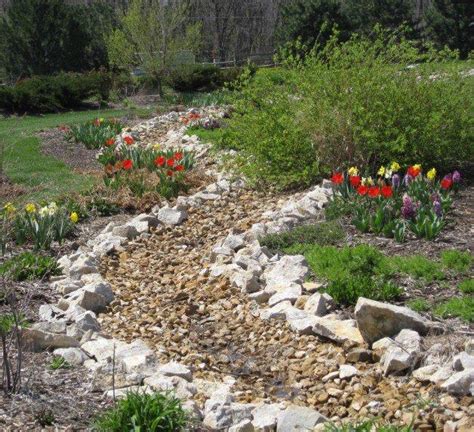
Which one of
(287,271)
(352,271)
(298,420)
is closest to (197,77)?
(287,271)

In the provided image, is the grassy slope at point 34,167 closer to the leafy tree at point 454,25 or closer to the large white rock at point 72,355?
the large white rock at point 72,355

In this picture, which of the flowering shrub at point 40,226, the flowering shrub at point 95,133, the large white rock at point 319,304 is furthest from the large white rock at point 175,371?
the flowering shrub at point 95,133

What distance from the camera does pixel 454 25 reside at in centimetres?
2655

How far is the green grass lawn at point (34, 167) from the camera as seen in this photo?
952cm

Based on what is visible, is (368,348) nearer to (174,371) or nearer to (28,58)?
(174,371)

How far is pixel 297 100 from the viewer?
28.5ft

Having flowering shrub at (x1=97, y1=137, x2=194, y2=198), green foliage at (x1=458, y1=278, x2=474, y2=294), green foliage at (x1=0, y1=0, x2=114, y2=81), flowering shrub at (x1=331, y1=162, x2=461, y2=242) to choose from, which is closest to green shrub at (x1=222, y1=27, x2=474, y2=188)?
flowering shrub at (x1=331, y1=162, x2=461, y2=242)

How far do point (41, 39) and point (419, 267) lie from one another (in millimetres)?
22114

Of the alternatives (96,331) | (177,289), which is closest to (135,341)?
(96,331)

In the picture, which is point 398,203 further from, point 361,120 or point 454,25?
point 454,25

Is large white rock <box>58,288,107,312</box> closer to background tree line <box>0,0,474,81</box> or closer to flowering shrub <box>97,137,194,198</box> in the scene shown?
flowering shrub <box>97,137,194,198</box>

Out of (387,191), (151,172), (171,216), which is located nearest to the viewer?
(387,191)

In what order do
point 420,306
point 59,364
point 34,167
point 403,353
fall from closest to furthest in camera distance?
1. point 403,353
2. point 59,364
3. point 420,306
4. point 34,167

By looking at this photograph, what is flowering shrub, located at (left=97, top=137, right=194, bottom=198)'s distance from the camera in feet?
29.0
